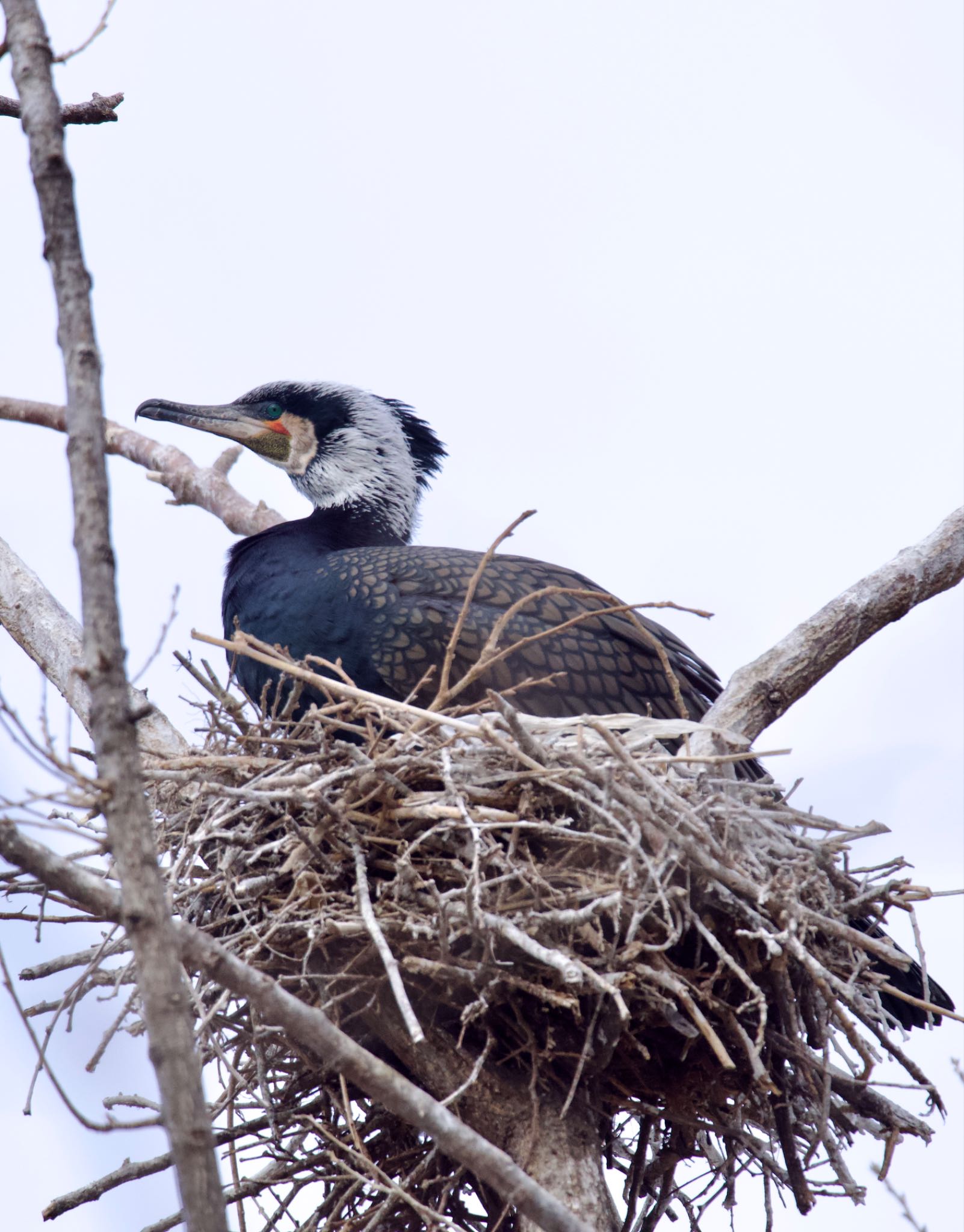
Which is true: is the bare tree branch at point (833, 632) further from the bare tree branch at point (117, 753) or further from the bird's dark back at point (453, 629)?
the bare tree branch at point (117, 753)

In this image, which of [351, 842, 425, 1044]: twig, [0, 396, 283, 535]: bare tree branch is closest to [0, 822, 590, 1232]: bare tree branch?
[351, 842, 425, 1044]: twig

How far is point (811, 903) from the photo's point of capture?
134 inches

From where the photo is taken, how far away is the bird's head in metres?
5.67

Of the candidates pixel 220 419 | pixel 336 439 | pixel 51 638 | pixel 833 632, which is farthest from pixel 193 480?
pixel 833 632

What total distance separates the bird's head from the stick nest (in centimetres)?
213

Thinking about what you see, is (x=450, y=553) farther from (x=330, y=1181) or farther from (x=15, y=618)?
(x=330, y=1181)

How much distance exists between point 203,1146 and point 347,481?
4246 mm

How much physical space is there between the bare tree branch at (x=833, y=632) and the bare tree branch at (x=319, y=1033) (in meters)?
1.49

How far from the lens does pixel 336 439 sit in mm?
5793

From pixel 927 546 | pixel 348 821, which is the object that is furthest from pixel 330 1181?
pixel 927 546

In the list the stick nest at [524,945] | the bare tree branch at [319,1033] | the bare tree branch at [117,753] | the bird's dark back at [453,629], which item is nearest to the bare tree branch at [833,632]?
the stick nest at [524,945]

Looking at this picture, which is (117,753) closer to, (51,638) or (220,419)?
(51,638)

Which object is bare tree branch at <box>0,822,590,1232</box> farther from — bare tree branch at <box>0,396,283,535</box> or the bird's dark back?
bare tree branch at <box>0,396,283,535</box>

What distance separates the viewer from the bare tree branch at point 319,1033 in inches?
79.9
